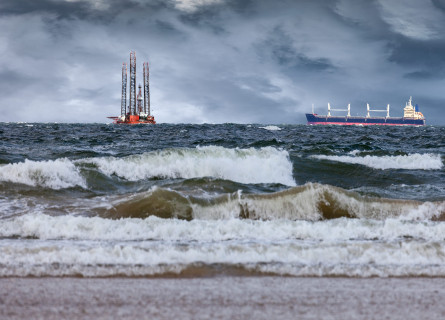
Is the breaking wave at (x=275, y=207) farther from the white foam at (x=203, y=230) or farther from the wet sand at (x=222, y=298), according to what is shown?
the wet sand at (x=222, y=298)

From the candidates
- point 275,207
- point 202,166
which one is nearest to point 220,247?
point 275,207

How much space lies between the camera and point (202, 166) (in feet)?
32.7

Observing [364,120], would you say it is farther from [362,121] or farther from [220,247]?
[220,247]

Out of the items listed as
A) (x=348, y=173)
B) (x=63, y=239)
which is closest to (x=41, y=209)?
(x=63, y=239)

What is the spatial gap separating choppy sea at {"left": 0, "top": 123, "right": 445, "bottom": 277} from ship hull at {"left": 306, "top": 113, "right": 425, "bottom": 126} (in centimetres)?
11354

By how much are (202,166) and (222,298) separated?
7.70 m

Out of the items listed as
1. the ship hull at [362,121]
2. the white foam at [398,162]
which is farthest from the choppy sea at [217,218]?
the ship hull at [362,121]

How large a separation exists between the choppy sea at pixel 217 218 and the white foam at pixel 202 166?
3 centimetres

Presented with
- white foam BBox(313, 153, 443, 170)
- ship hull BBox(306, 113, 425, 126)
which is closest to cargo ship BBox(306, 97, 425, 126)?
ship hull BBox(306, 113, 425, 126)

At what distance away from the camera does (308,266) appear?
3002 millimetres

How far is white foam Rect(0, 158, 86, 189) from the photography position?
742 centimetres

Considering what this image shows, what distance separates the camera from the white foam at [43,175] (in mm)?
7422

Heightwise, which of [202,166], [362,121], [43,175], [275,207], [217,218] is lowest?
[217,218]

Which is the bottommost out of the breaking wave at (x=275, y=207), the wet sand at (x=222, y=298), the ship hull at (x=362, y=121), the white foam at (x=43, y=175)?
the wet sand at (x=222, y=298)
